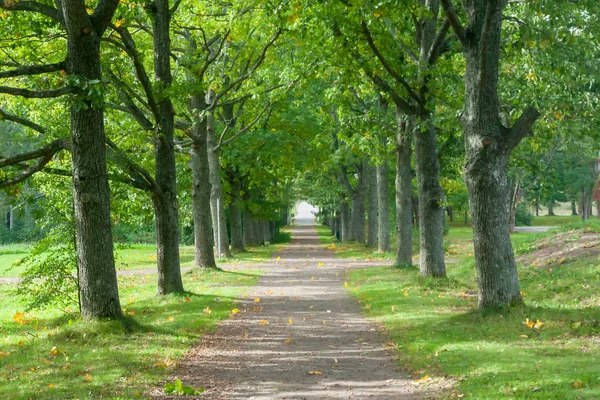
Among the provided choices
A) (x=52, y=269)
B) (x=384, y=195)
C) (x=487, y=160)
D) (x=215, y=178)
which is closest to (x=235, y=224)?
(x=215, y=178)

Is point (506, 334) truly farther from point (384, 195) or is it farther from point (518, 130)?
point (384, 195)

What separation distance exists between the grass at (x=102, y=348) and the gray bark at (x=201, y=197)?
6361 millimetres

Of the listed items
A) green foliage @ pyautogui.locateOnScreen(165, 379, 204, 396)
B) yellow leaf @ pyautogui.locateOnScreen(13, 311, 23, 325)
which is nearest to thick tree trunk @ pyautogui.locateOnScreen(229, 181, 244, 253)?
yellow leaf @ pyautogui.locateOnScreen(13, 311, 23, 325)

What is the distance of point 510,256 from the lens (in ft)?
35.8

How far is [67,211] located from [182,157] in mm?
17586

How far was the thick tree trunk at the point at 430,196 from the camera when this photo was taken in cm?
1627

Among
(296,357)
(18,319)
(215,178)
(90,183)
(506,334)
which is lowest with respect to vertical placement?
(296,357)

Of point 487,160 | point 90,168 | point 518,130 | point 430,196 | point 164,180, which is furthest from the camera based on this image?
point 430,196

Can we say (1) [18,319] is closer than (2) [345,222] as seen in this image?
Yes

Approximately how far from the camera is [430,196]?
16.3m

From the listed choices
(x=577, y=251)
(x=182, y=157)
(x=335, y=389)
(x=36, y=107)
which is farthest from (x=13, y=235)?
(x=335, y=389)

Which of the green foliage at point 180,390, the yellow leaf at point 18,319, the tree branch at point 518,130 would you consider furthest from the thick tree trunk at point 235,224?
the green foliage at point 180,390

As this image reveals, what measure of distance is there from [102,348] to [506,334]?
5.65 meters

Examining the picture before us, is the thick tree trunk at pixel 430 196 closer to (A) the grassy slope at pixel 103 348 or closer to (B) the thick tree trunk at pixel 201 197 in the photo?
(A) the grassy slope at pixel 103 348
